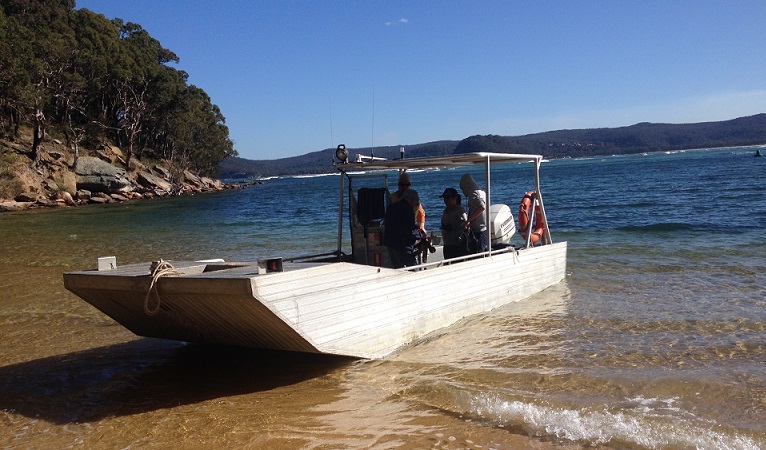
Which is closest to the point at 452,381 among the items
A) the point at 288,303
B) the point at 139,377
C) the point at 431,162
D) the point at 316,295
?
the point at 316,295

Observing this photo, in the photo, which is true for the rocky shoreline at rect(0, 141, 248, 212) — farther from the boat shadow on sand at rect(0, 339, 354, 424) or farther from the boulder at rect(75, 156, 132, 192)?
the boat shadow on sand at rect(0, 339, 354, 424)

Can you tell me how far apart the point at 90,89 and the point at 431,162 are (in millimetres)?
55806

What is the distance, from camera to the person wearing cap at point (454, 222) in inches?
385

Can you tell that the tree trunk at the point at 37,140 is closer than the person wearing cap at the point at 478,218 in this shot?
No

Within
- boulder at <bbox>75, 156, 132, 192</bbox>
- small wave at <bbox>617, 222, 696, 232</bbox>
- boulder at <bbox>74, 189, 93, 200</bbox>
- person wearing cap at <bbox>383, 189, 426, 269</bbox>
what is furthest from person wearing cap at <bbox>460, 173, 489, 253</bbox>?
boulder at <bbox>75, 156, 132, 192</bbox>

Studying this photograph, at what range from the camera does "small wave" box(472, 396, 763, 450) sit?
5.05 m

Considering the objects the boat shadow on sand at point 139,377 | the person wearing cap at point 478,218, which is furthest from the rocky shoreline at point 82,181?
the person wearing cap at point 478,218

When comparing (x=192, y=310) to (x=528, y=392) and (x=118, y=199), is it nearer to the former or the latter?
(x=528, y=392)

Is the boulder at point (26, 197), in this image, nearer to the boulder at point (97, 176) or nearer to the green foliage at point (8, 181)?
the green foliage at point (8, 181)

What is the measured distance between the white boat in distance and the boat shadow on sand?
39 centimetres

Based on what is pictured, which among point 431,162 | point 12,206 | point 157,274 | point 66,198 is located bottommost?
point 12,206

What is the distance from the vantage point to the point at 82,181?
51.2 m

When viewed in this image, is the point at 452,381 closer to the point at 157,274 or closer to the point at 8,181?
the point at 157,274

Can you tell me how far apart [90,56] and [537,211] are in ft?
177
